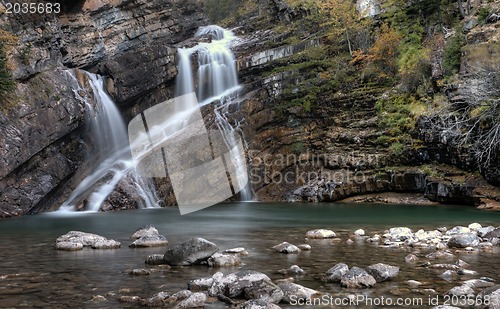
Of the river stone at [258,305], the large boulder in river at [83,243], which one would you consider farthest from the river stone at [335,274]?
the large boulder in river at [83,243]

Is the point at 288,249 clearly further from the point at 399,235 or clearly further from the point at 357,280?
the point at 399,235

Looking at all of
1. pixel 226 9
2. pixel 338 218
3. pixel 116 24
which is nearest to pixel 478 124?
pixel 338 218

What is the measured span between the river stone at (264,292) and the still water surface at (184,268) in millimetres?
1002

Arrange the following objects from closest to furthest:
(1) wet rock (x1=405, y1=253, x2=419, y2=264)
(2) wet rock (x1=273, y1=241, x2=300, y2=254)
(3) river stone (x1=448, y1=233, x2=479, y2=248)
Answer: (1) wet rock (x1=405, y1=253, x2=419, y2=264)
(2) wet rock (x1=273, y1=241, x2=300, y2=254)
(3) river stone (x1=448, y1=233, x2=479, y2=248)

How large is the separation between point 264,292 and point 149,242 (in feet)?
20.1

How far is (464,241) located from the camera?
1149cm

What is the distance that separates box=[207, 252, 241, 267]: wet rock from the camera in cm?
959

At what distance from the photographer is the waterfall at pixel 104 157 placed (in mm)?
26922

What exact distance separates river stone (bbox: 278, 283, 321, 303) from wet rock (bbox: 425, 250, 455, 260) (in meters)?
4.03

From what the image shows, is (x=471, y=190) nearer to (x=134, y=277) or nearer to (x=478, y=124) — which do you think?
(x=478, y=124)

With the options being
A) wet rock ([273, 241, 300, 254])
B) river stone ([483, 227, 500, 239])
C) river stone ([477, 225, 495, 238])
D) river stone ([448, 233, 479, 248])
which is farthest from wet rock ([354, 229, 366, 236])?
wet rock ([273, 241, 300, 254])

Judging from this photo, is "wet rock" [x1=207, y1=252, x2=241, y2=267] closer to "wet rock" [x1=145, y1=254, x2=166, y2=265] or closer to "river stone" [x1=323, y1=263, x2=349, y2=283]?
"wet rock" [x1=145, y1=254, x2=166, y2=265]

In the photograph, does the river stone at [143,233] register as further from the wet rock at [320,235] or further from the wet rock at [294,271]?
the wet rock at [294,271]

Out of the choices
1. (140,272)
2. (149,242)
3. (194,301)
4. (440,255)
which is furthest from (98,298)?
(440,255)
